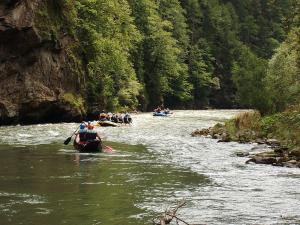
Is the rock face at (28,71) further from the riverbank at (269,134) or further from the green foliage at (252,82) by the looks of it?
the green foliage at (252,82)

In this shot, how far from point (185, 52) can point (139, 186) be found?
232 ft

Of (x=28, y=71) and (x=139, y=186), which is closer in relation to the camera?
(x=139, y=186)

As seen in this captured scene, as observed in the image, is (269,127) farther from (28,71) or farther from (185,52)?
(185,52)

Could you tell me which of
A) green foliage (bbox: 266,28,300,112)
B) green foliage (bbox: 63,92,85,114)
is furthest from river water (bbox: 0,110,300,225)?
green foliage (bbox: 63,92,85,114)

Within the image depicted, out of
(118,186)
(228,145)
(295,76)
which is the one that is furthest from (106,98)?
(118,186)

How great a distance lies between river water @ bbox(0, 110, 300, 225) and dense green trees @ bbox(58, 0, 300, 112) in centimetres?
496

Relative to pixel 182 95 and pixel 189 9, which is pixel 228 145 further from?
pixel 189 9

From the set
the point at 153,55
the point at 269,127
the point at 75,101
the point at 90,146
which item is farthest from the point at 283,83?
the point at 153,55

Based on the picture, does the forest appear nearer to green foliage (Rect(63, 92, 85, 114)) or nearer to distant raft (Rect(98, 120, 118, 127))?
green foliage (Rect(63, 92, 85, 114))

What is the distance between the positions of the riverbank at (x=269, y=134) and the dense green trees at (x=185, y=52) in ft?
10.0

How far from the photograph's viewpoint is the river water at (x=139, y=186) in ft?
37.4

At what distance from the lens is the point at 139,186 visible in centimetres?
1491

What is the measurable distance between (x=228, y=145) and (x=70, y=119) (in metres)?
18.8

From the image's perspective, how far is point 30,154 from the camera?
71.4ft
